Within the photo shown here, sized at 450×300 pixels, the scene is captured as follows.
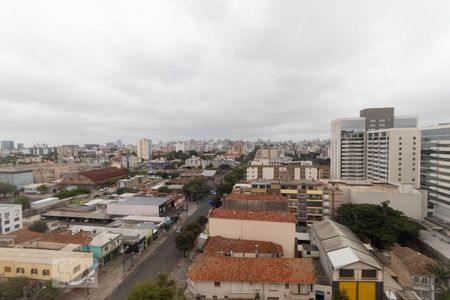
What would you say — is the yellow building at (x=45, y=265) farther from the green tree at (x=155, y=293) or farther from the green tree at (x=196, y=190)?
the green tree at (x=196, y=190)

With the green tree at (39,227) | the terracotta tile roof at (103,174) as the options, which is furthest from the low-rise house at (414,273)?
the terracotta tile roof at (103,174)

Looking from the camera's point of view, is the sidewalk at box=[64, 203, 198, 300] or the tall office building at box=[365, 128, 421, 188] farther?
the tall office building at box=[365, 128, 421, 188]

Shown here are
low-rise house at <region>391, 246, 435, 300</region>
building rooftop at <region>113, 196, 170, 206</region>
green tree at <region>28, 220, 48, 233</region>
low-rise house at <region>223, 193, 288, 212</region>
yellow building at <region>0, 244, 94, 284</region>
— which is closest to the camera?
yellow building at <region>0, 244, 94, 284</region>

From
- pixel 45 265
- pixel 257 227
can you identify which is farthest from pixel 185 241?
pixel 45 265

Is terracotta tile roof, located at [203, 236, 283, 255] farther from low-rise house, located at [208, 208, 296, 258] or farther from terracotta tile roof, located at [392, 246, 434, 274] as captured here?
terracotta tile roof, located at [392, 246, 434, 274]

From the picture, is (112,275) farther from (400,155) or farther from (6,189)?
(400,155)

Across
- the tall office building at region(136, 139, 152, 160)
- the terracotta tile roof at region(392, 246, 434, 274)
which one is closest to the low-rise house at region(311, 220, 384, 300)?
the terracotta tile roof at region(392, 246, 434, 274)

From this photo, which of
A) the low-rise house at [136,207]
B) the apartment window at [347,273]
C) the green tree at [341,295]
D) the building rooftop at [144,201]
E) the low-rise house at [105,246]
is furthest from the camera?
the building rooftop at [144,201]

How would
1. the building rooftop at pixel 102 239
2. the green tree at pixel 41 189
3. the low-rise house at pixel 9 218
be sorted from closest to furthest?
the building rooftop at pixel 102 239 → the low-rise house at pixel 9 218 → the green tree at pixel 41 189
